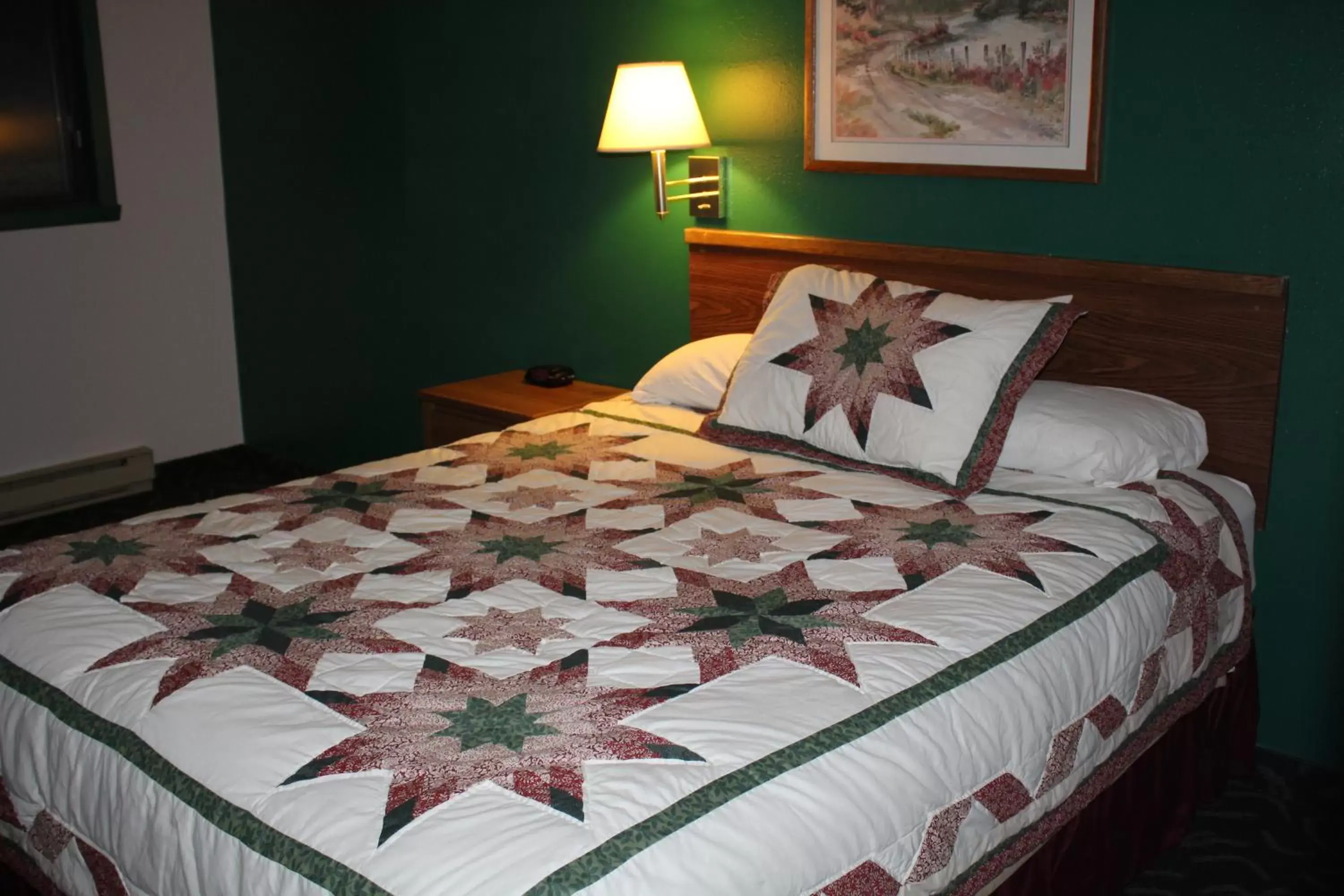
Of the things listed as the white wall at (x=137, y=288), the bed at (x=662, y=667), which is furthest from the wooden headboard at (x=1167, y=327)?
the white wall at (x=137, y=288)

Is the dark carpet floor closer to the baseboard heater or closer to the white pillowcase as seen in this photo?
the white pillowcase

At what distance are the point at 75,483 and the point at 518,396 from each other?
6.07 ft

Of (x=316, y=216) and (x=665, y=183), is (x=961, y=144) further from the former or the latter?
(x=316, y=216)

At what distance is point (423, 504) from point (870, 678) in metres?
1.10

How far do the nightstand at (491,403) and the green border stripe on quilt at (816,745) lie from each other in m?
1.63

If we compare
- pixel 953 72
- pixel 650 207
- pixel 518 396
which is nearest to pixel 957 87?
pixel 953 72

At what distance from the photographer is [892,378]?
265cm

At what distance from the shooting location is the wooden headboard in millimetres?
2627

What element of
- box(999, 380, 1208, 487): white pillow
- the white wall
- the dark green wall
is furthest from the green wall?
box(999, 380, 1208, 487): white pillow

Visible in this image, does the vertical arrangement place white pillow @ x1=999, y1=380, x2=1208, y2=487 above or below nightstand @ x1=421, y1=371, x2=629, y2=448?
above

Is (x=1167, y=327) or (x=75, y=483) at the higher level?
(x=1167, y=327)

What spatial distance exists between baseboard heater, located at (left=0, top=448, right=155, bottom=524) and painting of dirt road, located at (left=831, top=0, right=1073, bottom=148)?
284 centimetres

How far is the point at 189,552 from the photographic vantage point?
237 centimetres

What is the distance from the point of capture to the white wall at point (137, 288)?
4.49 meters
